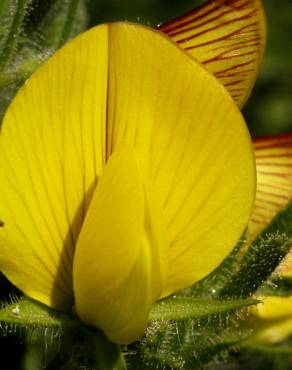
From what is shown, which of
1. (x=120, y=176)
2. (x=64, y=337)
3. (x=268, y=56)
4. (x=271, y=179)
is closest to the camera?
(x=120, y=176)

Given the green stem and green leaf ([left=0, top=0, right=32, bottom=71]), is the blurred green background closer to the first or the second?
the green stem

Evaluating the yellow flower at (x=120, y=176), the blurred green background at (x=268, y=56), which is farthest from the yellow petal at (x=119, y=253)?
the blurred green background at (x=268, y=56)

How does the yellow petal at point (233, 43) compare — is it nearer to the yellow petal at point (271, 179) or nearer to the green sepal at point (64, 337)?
the yellow petal at point (271, 179)

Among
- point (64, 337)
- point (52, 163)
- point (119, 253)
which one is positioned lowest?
point (64, 337)

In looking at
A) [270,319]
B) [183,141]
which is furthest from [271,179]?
[183,141]

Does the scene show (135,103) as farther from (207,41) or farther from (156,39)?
(207,41)

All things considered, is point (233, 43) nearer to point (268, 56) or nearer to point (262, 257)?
point (262, 257)
